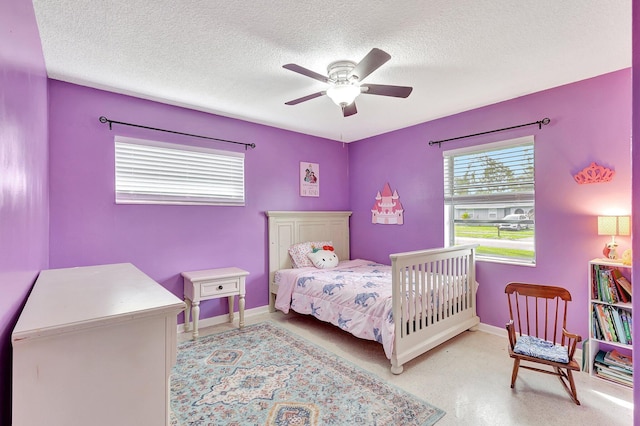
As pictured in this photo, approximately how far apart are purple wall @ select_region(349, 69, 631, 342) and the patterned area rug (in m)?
1.76

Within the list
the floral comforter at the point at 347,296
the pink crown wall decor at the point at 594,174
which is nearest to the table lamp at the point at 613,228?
the pink crown wall decor at the point at 594,174

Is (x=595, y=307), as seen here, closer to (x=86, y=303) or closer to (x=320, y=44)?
(x=320, y=44)

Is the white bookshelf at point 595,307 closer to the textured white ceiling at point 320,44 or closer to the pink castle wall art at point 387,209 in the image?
the textured white ceiling at point 320,44

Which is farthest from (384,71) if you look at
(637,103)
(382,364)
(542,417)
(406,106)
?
(542,417)

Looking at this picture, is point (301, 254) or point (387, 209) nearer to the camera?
point (301, 254)

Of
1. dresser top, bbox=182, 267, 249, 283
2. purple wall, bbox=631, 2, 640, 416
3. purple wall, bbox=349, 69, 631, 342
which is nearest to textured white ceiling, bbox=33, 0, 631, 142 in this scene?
purple wall, bbox=349, 69, 631, 342

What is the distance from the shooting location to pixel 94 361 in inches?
38.2

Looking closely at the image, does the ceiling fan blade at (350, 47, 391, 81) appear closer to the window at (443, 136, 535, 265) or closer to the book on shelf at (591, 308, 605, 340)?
the window at (443, 136, 535, 265)

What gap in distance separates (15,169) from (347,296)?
7.82 ft

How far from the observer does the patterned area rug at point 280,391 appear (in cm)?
181

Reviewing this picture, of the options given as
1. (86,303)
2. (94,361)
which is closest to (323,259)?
(86,303)

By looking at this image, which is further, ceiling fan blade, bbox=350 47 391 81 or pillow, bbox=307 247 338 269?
pillow, bbox=307 247 338 269

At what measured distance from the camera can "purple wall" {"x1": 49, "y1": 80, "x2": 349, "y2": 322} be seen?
8.45ft

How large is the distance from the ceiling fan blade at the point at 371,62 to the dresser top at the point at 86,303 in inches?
63.3
